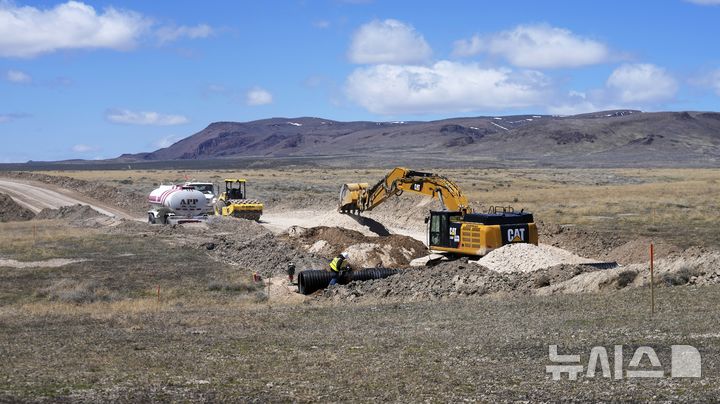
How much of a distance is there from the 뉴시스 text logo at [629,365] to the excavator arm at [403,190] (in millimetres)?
16611

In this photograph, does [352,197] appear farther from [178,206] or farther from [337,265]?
[337,265]

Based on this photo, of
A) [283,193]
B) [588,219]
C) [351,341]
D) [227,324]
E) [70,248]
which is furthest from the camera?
[283,193]

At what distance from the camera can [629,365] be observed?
532 inches

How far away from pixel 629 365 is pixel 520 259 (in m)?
13.5

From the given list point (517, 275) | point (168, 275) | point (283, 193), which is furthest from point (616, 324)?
point (283, 193)

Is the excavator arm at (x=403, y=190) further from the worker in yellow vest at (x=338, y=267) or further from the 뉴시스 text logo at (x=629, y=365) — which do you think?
the 뉴시스 text logo at (x=629, y=365)

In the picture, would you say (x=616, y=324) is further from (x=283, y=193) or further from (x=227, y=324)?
(x=283, y=193)

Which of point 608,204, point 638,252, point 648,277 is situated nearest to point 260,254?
point 638,252

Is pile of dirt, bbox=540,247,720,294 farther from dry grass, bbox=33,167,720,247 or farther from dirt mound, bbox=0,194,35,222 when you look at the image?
dirt mound, bbox=0,194,35,222

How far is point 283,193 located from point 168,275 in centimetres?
4576

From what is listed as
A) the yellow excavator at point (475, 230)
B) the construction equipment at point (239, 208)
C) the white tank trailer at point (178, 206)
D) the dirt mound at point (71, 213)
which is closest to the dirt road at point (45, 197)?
the dirt mound at point (71, 213)

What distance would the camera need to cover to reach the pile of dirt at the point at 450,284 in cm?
2328

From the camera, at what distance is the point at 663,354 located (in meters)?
14.0

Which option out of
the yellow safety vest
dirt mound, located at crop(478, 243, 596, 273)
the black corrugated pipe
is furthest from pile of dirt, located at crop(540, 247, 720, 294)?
the yellow safety vest
